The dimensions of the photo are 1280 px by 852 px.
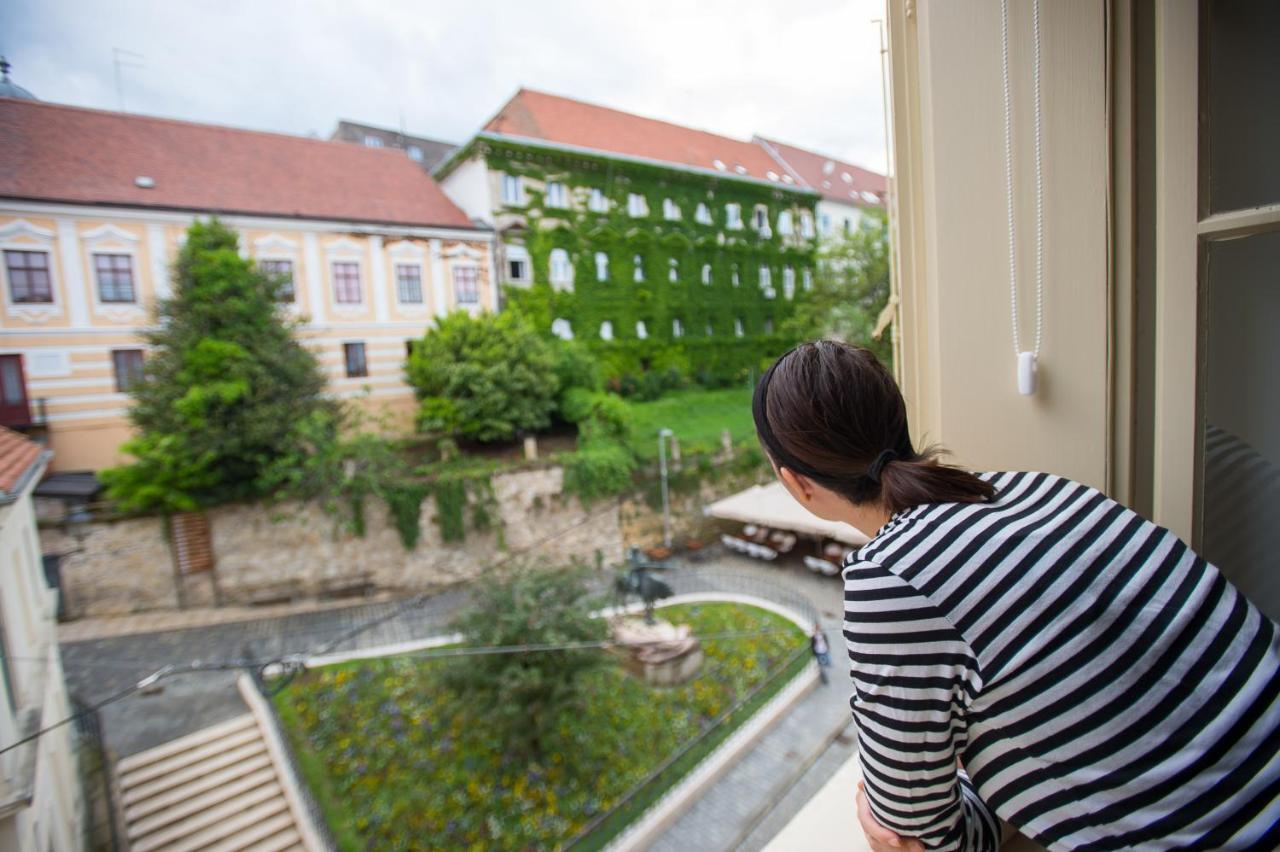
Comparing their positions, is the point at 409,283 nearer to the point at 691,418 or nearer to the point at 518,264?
the point at 518,264

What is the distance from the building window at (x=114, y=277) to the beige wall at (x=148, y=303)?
0.06 metres

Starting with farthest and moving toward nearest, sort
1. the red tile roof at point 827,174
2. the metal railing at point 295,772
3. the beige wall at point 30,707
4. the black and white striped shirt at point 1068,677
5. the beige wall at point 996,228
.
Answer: the red tile roof at point 827,174
the metal railing at point 295,772
the beige wall at point 30,707
the beige wall at point 996,228
the black and white striped shirt at point 1068,677

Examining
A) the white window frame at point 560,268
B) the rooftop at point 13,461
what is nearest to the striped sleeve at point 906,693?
the rooftop at point 13,461

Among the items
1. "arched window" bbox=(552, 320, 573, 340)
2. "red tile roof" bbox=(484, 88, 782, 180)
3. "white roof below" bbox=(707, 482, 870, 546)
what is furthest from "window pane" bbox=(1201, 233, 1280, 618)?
"red tile roof" bbox=(484, 88, 782, 180)

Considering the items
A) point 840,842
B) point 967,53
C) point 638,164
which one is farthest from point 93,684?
point 638,164

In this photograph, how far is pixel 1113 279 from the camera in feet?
1.74

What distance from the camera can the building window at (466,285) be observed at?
738 centimetres

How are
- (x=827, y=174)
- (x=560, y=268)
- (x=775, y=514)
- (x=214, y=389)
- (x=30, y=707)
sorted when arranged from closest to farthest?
(x=30, y=707) → (x=214, y=389) → (x=775, y=514) → (x=560, y=268) → (x=827, y=174)

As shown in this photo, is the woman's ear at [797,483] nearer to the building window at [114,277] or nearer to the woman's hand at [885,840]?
the woman's hand at [885,840]

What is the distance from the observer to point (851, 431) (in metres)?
0.39

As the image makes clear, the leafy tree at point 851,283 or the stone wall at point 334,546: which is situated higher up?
the leafy tree at point 851,283

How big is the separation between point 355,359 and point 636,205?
197 inches

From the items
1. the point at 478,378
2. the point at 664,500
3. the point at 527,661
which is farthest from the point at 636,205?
the point at 527,661

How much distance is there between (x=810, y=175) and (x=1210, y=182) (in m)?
13.4
